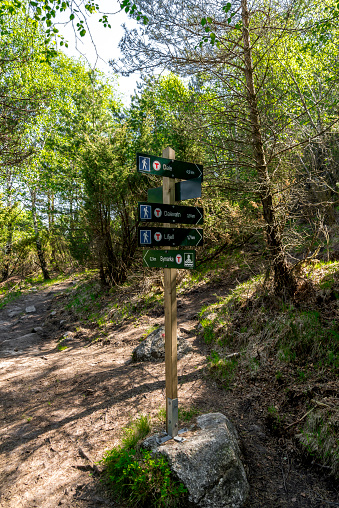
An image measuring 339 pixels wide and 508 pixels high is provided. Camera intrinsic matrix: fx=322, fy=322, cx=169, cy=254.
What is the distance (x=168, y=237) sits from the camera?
11.7 ft

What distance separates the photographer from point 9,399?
586 centimetres

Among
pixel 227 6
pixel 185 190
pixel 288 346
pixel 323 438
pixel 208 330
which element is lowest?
pixel 323 438

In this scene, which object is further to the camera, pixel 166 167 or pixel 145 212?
pixel 166 167

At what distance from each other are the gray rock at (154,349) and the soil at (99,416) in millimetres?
179

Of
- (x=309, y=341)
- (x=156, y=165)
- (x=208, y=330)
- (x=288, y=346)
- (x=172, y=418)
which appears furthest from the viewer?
(x=208, y=330)

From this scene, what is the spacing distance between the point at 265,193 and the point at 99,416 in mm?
4525

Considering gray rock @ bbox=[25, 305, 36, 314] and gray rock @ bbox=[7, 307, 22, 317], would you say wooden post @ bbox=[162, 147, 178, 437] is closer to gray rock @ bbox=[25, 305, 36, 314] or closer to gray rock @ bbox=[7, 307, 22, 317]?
gray rock @ bbox=[25, 305, 36, 314]

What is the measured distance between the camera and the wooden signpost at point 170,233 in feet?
11.5

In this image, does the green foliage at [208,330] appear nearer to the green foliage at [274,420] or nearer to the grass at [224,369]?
the grass at [224,369]

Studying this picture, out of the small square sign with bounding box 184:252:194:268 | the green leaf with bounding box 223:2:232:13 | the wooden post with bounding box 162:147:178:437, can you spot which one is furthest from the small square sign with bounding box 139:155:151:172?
the green leaf with bounding box 223:2:232:13

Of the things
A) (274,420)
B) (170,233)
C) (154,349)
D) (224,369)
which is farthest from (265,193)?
(154,349)

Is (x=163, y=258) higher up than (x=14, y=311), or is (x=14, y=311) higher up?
(x=163, y=258)

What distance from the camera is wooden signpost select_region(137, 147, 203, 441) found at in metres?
3.49

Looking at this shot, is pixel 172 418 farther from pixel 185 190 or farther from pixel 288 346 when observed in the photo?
pixel 185 190
